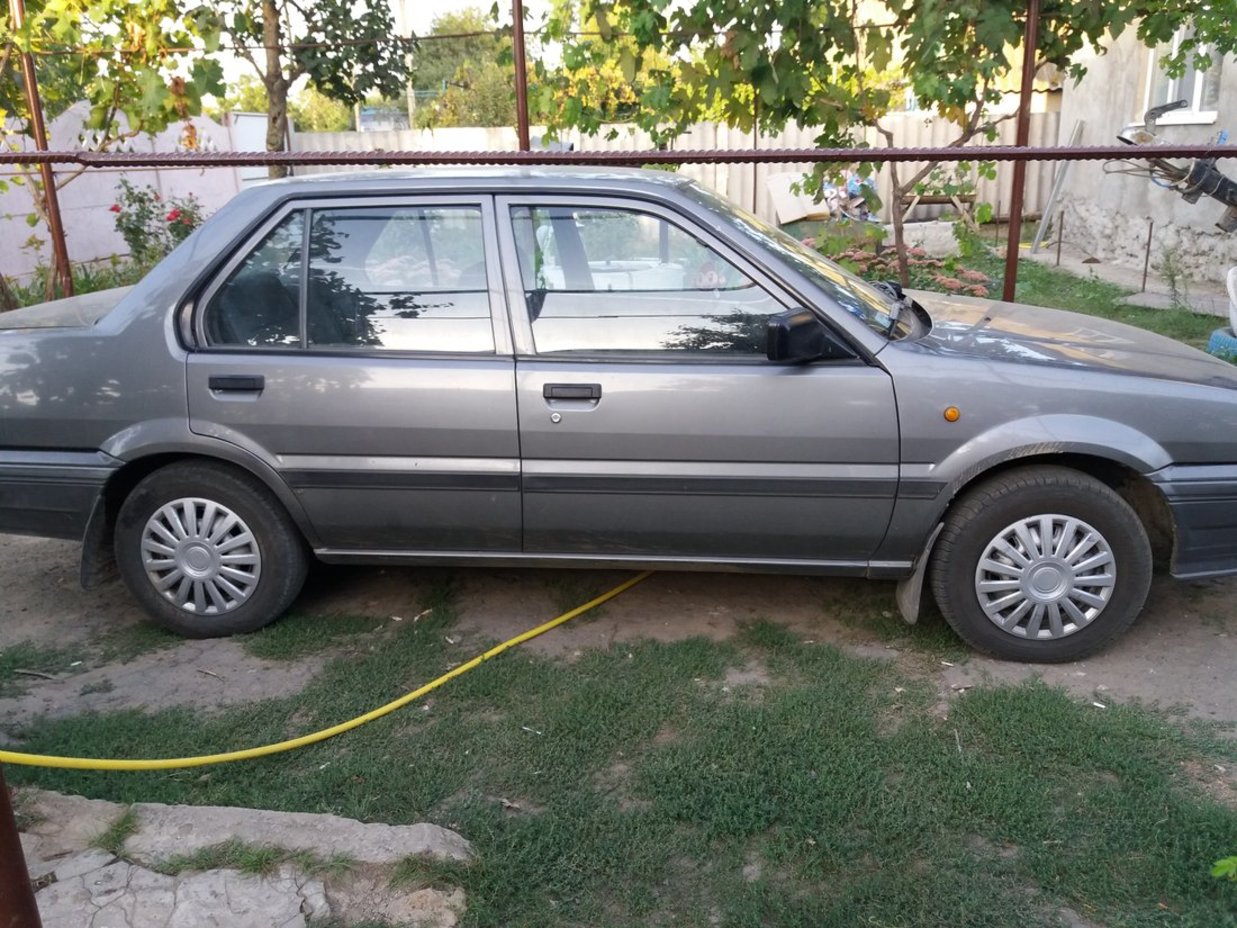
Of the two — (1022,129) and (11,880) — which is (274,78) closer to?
(1022,129)

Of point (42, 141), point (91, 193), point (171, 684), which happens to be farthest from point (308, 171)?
point (171, 684)

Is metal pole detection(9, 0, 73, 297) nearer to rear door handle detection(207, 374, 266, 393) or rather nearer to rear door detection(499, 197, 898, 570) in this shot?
rear door handle detection(207, 374, 266, 393)

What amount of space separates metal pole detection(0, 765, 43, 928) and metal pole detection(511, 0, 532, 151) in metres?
4.61

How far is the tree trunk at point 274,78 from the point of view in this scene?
802 centimetres

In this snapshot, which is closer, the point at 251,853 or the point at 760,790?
the point at 251,853

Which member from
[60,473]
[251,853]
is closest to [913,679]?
[251,853]

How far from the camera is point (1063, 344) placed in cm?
405

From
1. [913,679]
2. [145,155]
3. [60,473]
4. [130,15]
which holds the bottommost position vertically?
[913,679]

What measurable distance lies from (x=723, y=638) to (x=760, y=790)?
3.59ft

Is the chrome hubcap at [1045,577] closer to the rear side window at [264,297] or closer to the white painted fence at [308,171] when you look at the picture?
the rear side window at [264,297]

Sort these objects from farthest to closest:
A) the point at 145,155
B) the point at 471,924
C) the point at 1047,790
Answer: the point at 145,155 < the point at 1047,790 < the point at 471,924

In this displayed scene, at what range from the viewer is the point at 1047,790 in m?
3.18

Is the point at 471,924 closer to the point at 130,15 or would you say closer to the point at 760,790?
the point at 760,790

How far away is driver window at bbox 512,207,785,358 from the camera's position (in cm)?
390
